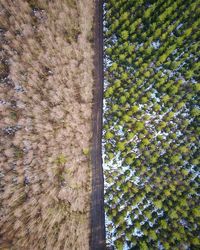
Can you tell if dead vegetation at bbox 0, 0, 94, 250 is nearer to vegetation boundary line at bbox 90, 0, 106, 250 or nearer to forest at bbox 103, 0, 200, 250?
vegetation boundary line at bbox 90, 0, 106, 250


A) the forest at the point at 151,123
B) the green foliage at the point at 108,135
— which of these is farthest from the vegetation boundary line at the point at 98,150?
the green foliage at the point at 108,135

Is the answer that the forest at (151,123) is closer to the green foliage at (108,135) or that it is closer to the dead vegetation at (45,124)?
the green foliage at (108,135)

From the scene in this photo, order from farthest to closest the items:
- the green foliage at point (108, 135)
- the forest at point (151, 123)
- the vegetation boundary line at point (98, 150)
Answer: the green foliage at point (108, 135)
the vegetation boundary line at point (98, 150)
the forest at point (151, 123)

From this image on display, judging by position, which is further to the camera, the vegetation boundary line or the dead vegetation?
the vegetation boundary line

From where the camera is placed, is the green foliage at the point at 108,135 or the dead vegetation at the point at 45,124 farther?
the green foliage at the point at 108,135

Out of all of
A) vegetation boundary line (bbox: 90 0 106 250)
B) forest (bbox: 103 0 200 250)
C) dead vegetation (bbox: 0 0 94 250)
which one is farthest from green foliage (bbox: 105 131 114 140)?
dead vegetation (bbox: 0 0 94 250)

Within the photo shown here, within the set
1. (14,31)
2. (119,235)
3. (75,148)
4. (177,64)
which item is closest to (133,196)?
(119,235)

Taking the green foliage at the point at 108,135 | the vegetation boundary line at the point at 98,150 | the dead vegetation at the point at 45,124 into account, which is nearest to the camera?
the dead vegetation at the point at 45,124
